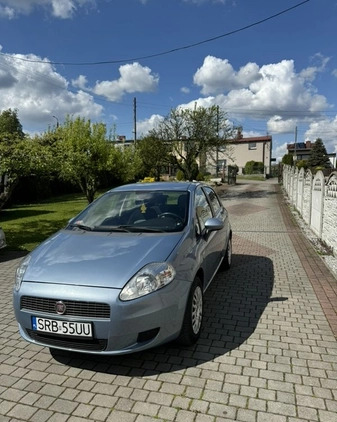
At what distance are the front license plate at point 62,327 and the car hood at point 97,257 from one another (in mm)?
322

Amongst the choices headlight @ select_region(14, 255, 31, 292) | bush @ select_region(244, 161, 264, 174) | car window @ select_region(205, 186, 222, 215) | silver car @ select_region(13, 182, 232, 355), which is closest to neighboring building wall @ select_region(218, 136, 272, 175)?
bush @ select_region(244, 161, 264, 174)

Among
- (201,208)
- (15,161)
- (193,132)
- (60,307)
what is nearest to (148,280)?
(60,307)

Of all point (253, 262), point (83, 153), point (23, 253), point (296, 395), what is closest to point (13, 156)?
point (23, 253)

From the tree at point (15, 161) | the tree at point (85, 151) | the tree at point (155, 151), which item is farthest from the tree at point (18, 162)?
the tree at point (155, 151)

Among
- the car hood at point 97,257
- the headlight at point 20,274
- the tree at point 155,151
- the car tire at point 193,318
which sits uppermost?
the tree at point 155,151

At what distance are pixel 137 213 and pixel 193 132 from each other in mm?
17985

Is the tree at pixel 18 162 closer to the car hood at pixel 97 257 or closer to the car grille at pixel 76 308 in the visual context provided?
the car hood at pixel 97 257

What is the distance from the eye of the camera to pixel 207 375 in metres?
2.93

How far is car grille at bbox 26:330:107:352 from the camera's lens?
275 centimetres

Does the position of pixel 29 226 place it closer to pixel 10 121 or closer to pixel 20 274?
pixel 20 274

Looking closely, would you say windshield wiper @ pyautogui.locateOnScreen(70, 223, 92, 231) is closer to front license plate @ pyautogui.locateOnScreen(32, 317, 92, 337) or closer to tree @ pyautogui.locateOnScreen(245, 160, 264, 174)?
front license plate @ pyautogui.locateOnScreen(32, 317, 92, 337)

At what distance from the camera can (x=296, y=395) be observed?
2662mm

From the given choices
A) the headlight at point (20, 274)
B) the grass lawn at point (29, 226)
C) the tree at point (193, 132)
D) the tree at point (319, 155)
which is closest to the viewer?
the headlight at point (20, 274)

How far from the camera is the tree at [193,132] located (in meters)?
21.2
